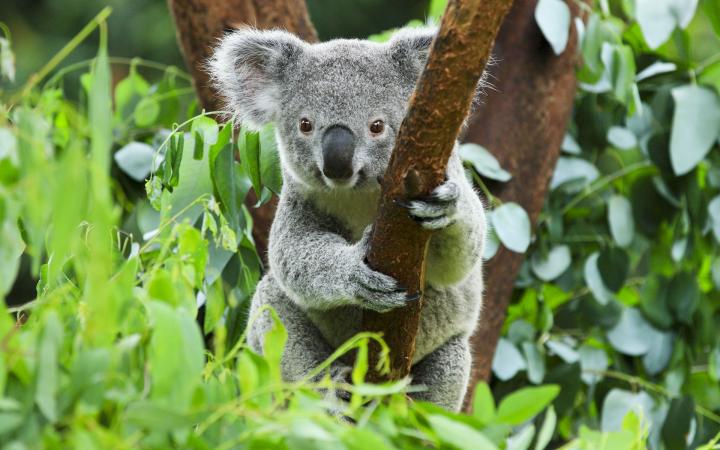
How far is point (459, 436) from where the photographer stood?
136cm

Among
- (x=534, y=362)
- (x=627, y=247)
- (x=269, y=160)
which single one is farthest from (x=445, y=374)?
(x=627, y=247)

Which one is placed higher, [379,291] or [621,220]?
[379,291]

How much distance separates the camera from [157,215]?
3.43m

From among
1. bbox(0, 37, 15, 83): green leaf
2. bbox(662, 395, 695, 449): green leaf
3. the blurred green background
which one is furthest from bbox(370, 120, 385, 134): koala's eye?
the blurred green background

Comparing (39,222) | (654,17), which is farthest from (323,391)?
(654,17)

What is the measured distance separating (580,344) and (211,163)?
2.02m

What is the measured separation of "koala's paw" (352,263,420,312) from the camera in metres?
2.23

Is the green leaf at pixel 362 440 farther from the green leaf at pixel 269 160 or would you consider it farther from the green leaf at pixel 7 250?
the green leaf at pixel 269 160

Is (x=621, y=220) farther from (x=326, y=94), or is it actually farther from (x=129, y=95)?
(x=129, y=95)

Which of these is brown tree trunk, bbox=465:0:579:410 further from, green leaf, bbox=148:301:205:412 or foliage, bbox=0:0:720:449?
green leaf, bbox=148:301:205:412

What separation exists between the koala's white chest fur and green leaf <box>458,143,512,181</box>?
31.0 inches

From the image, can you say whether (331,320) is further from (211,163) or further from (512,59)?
(512,59)

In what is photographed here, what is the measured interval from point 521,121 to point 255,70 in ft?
3.88

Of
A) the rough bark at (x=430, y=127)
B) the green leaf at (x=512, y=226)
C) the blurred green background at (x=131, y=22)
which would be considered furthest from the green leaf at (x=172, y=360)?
the blurred green background at (x=131, y=22)
